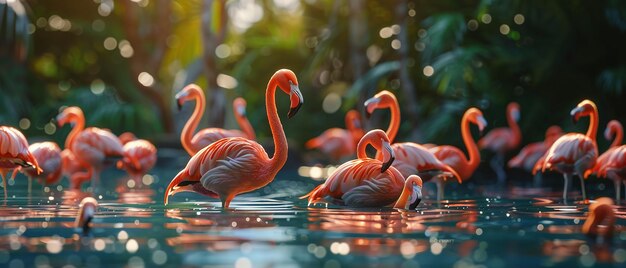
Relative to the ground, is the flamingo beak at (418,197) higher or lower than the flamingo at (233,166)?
lower

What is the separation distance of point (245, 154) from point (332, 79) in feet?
40.8

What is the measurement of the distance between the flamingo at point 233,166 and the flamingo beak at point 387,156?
668mm

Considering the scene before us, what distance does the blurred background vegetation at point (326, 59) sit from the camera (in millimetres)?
13039

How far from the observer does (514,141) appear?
41.9 ft

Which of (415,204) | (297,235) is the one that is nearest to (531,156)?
(415,204)

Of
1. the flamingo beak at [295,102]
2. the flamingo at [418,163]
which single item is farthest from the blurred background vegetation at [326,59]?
the flamingo beak at [295,102]

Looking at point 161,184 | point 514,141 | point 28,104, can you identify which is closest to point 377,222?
point 161,184

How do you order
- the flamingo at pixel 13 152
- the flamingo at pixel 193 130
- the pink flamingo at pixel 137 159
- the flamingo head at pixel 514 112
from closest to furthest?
the flamingo at pixel 13 152 → the flamingo at pixel 193 130 → the pink flamingo at pixel 137 159 → the flamingo head at pixel 514 112

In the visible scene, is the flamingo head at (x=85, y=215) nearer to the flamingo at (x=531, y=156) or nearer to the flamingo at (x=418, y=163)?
the flamingo at (x=418, y=163)

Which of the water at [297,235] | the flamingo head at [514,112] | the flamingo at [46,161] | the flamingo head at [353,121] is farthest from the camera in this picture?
the flamingo head at [353,121]

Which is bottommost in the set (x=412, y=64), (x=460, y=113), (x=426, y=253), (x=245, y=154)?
(x=426, y=253)

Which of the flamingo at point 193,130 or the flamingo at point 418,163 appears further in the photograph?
the flamingo at point 193,130

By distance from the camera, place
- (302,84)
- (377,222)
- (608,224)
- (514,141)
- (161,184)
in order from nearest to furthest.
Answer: (608,224)
(377,222)
(161,184)
(514,141)
(302,84)

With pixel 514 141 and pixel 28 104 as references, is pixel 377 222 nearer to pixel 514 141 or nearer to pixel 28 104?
pixel 514 141
